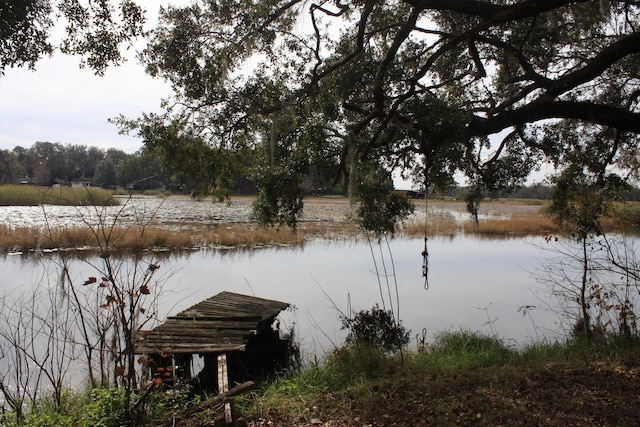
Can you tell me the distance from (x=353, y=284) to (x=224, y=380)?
766cm

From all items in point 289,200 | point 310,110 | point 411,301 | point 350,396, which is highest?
point 310,110

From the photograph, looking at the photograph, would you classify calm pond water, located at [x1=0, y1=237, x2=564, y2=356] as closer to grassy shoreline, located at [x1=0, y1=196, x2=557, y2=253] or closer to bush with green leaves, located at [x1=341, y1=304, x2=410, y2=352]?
bush with green leaves, located at [x1=341, y1=304, x2=410, y2=352]

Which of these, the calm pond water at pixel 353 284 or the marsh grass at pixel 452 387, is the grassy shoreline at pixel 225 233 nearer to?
the calm pond water at pixel 353 284

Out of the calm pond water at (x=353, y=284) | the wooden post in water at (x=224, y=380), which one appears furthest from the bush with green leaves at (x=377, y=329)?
the wooden post in water at (x=224, y=380)

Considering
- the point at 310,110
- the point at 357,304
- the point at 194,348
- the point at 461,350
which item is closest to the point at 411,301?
the point at 357,304

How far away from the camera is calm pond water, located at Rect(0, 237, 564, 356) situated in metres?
8.91

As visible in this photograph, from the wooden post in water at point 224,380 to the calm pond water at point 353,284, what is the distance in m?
1.18

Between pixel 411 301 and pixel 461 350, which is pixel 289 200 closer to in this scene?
pixel 461 350

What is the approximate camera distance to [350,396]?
A: 14.1 feet

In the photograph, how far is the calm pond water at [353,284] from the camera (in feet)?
29.2

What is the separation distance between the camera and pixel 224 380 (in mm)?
4922

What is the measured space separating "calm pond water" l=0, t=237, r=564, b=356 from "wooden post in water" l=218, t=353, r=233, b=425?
1.18m

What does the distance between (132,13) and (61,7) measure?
0.75m

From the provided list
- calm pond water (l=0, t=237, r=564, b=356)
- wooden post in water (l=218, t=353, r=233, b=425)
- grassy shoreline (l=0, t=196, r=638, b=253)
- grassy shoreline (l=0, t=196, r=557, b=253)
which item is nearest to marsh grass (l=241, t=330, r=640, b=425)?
wooden post in water (l=218, t=353, r=233, b=425)
